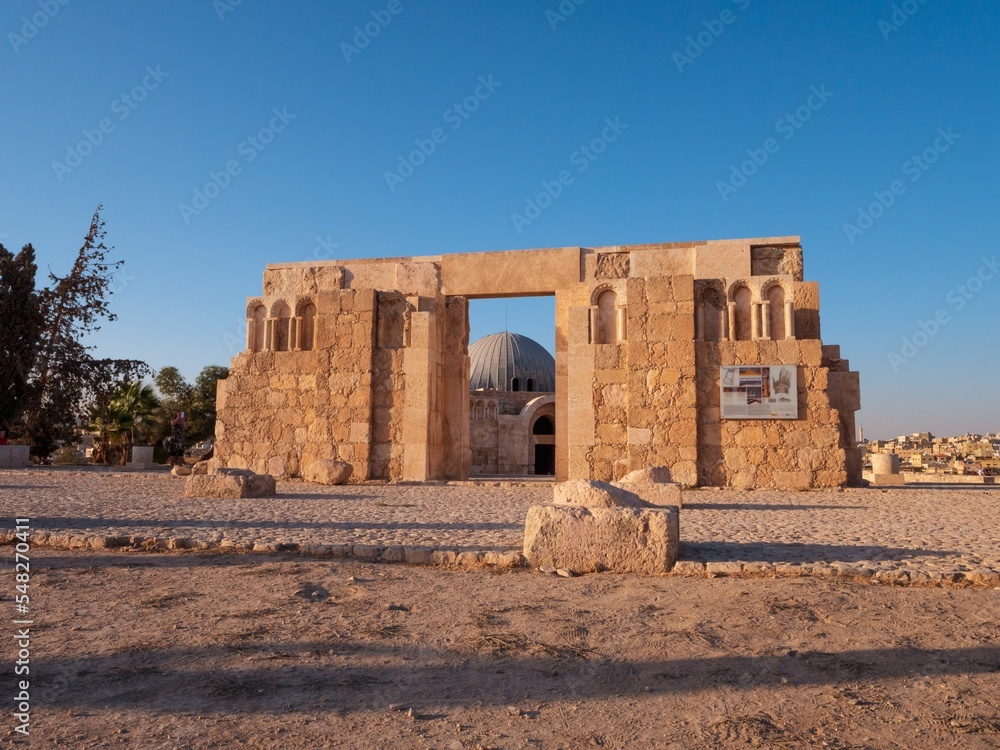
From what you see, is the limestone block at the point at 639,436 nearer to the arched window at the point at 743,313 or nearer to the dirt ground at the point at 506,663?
the arched window at the point at 743,313

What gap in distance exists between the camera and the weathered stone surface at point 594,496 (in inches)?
204

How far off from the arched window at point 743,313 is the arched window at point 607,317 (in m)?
2.21

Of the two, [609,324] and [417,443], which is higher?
[609,324]

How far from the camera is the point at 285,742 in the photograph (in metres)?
2.26

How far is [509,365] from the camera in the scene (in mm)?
37438

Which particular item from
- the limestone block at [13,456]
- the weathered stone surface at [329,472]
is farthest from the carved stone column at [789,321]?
the limestone block at [13,456]

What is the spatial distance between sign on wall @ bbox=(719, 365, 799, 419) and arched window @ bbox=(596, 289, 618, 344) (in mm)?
2183

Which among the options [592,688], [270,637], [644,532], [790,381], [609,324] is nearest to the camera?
[592,688]

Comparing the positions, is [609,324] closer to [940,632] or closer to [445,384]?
[445,384]

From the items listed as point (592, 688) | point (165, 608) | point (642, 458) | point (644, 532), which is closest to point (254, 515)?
point (165, 608)

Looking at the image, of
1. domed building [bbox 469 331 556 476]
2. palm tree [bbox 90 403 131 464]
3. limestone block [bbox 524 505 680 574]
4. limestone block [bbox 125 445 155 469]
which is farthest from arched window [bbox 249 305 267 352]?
domed building [bbox 469 331 556 476]

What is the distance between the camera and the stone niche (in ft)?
41.3

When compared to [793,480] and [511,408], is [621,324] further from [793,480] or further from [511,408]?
[511,408]

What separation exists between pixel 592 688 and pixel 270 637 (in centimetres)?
151
